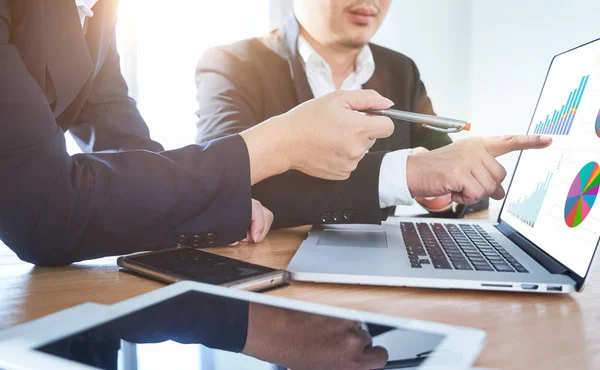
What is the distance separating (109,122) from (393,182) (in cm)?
54

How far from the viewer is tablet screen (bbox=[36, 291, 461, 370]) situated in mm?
275

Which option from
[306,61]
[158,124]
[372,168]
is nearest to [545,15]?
[306,61]

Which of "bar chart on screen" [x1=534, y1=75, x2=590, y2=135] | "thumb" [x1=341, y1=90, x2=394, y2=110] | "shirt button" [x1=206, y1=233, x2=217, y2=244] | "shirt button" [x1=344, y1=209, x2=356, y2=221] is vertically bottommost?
"shirt button" [x1=206, y1=233, x2=217, y2=244]

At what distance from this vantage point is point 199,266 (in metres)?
0.50

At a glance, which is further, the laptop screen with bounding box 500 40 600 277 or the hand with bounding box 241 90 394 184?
the hand with bounding box 241 90 394 184

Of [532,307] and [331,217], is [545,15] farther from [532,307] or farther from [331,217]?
[532,307]

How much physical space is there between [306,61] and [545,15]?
129 cm

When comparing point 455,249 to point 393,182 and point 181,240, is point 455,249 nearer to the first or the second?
point 393,182

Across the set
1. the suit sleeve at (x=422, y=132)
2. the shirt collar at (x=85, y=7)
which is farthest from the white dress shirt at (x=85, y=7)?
the suit sleeve at (x=422, y=132)

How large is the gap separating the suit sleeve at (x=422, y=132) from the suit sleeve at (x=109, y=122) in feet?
2.89

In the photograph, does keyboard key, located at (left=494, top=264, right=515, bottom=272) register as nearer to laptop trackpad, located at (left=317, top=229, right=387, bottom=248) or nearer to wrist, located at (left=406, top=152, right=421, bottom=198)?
laptop trackpad, located at (left=317, top=229, right=387, bottom=248)

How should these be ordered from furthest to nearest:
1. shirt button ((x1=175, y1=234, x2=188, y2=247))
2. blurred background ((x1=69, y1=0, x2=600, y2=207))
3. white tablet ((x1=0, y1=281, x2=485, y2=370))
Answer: blurred background ((x1=69, y1=0, x2=600, y2=207)) < shirt button ((x1=175, y1=234, x2=188, y2=247)) < white tablet ((x1=0, y1=281, x2=485, y2=370))

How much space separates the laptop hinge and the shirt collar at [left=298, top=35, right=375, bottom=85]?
89 centimetres

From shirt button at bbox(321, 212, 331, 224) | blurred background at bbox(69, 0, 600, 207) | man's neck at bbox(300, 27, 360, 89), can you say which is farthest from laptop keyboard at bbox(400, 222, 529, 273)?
blurred background at bbox(69, 0, 600, 207)
